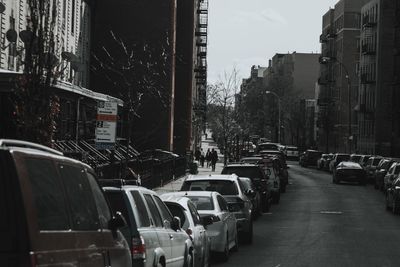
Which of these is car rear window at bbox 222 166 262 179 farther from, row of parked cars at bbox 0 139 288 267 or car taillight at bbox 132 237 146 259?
car taillight at bbox 132 237 146 259

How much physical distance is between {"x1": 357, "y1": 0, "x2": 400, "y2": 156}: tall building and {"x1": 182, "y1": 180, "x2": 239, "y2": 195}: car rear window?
5913 cm

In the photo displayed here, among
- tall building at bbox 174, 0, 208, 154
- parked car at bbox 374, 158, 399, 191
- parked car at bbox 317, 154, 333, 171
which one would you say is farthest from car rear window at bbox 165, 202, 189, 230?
parked car at bbox 317, 154, 333, 171

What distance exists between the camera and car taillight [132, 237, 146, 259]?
32.7ft

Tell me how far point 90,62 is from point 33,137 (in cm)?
4492

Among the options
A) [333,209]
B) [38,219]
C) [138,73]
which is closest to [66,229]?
[38,219]

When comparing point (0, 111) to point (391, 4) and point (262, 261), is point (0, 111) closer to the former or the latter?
point (262, 261)

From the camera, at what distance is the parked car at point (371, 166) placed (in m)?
54.8

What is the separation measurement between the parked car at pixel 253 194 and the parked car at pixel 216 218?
6.28 m

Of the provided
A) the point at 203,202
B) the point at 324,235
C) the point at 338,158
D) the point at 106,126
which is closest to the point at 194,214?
the point at 203,202

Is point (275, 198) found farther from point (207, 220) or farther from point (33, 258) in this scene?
point (33, 258)

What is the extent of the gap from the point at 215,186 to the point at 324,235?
3.99 metres

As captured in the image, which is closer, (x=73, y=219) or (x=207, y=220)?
(x=73, y=219)

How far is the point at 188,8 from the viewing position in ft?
235

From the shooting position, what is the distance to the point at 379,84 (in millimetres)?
85375
